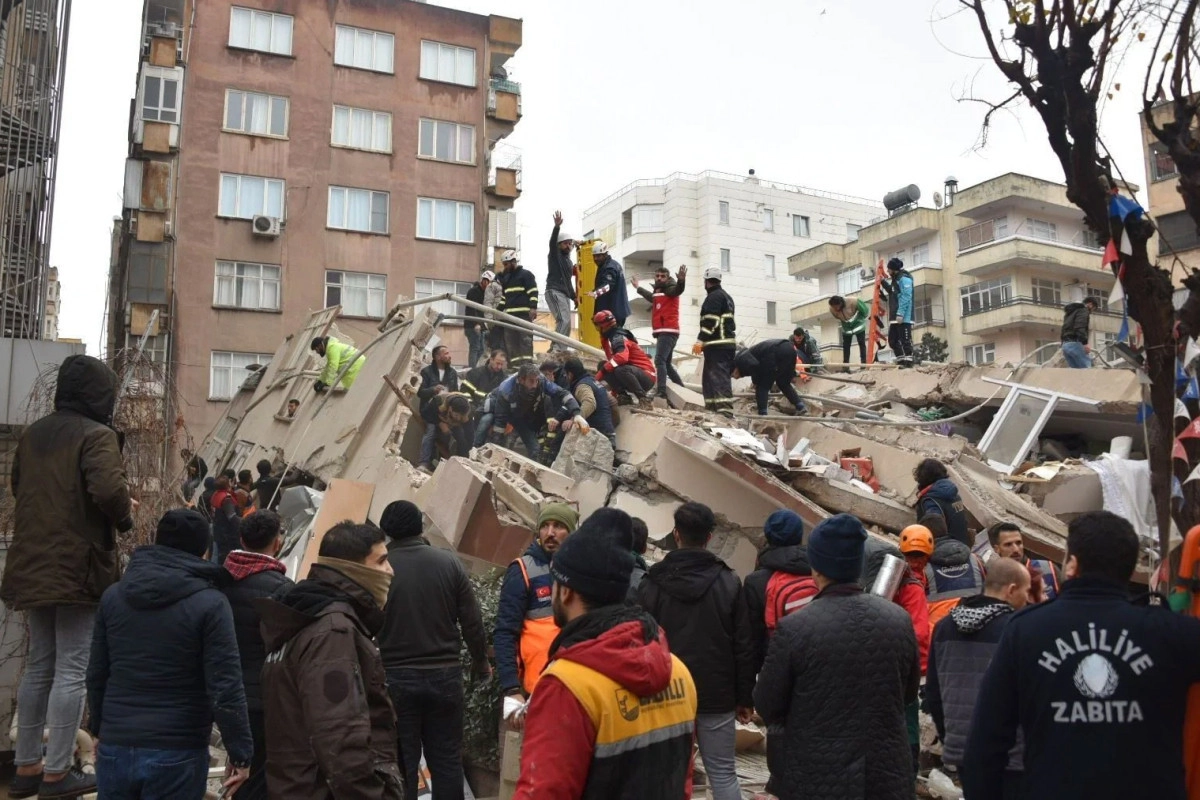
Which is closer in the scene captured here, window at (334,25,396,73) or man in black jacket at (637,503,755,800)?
man in black jacket at (637,503,755,800)

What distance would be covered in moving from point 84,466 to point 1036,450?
9975 mm

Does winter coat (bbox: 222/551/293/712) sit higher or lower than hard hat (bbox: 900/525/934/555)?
lower

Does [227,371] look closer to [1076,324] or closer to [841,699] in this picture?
[1076,324]

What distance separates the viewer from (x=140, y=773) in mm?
3785

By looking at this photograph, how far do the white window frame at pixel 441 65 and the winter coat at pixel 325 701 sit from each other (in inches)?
1058

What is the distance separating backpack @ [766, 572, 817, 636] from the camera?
182 inches

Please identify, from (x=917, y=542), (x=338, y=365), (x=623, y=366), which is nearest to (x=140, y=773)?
(x=917, y=542)

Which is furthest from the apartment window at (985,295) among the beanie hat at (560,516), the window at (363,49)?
the beanie hat at (560,516)

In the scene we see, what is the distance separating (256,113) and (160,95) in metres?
2.30

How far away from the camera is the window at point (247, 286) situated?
25375 mm

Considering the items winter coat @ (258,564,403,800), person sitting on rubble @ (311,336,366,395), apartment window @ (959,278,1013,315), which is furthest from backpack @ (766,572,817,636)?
apartment window @ (959,278,1013,315)

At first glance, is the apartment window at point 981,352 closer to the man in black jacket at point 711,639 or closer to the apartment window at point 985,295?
the apartment window at point 985,295

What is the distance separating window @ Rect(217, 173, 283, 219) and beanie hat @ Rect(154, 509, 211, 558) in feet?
76.8

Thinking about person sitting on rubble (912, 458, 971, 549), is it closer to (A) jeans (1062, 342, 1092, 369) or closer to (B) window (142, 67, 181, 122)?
(A) jeans (1062, 342, 1092, 369)
